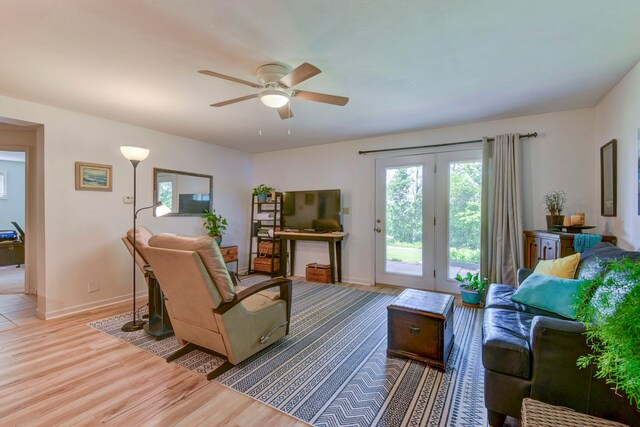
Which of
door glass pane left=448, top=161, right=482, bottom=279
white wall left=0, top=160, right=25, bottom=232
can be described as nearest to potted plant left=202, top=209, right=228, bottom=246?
door glass pane left=448, top=161, right=482, bottom=279

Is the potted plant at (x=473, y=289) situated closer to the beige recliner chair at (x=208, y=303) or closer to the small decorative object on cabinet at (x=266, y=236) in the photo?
the beige recliner chair at (x=208, y=303)

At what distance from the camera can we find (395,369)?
224 centimetres

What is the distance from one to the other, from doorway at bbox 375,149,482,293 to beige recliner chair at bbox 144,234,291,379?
2633 mm

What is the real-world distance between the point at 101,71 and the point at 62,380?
244cm

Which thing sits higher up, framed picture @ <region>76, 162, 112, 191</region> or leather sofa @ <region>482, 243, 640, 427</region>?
framed picture @ <region>76, 162, 112, 191</region>

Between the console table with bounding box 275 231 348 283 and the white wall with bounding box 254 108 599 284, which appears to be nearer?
the white wall with bounding box 254 108 599 284

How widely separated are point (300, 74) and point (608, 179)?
10.6 ft

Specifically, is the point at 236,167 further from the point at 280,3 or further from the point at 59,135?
the point at 280,3

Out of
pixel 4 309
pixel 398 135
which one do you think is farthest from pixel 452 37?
pixel 4 309

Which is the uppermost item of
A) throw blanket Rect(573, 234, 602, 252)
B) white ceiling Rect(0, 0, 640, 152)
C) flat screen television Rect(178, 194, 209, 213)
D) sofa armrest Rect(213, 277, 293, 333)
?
white ceiling Rect(0, 0, 640, 152)

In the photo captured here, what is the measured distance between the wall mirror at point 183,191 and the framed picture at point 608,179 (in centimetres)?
534

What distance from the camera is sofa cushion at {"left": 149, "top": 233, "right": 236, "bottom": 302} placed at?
2006 millimetres

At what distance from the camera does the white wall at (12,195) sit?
695 centimetres

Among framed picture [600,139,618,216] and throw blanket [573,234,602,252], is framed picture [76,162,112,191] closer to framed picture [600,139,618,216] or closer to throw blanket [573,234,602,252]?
throw blanket [573,234,602,252]
